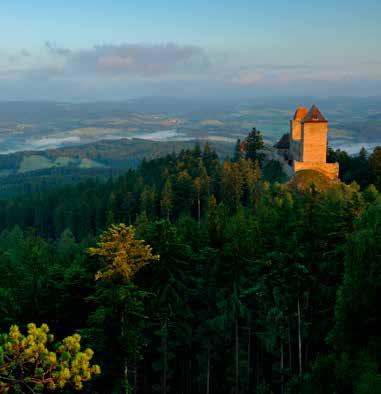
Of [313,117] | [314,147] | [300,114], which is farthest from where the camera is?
[300,114]

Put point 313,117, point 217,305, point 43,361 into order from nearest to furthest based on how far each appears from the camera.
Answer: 1. point 43,361
2. point 217,305
3. point 313,117

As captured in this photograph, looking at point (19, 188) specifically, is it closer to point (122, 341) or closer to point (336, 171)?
point (336, 171)

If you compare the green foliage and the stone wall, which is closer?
the green foliage

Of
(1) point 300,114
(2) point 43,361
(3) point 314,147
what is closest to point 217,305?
(2) point 43,361

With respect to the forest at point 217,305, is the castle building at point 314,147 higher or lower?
higher

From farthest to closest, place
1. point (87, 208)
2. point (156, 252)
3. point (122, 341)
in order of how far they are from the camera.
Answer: point (87, 208) → point (156, 252) → point (122, 341)

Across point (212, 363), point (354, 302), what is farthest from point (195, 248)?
point (354, 302)

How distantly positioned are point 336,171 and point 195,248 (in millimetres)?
38129

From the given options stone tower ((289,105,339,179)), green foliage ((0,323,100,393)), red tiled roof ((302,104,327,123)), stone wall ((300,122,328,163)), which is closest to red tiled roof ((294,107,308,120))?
red tiled roof ((302,104,327,123))

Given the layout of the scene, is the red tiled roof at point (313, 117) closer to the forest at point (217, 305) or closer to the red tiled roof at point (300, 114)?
the red tiled roof at point (300, 114)

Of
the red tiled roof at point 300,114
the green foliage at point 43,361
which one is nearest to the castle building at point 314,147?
the red tiled roof at point 300,114

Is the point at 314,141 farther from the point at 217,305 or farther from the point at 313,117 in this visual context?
the point at 217,305

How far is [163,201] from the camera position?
68.2m

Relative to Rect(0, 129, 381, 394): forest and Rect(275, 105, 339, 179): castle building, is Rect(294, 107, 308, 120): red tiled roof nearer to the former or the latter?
Rect(275, 105, 339, 179): castle building
